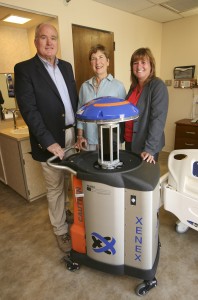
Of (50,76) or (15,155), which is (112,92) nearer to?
(50,76)

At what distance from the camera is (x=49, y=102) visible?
1.59m

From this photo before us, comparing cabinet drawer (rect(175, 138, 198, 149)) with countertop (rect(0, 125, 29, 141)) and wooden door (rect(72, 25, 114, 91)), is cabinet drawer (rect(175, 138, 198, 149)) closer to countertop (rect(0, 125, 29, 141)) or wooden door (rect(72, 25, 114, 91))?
wooden door (rect(72, 25, 114, 91))

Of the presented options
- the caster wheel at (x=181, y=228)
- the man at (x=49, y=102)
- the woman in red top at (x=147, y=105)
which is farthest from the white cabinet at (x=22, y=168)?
the caster wheel at (x=181, y=228)

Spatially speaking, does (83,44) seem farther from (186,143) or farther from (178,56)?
(186,143)

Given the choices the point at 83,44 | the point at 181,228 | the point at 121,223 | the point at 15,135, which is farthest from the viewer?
the point at 83,44

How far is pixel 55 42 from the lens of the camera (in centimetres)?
154

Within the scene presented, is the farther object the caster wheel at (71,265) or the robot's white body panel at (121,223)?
the caster wheel at (71,265)

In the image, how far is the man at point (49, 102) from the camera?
151 centimetres

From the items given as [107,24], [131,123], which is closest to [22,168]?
[131,123]

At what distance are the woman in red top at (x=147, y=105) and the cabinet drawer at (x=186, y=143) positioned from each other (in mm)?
2131

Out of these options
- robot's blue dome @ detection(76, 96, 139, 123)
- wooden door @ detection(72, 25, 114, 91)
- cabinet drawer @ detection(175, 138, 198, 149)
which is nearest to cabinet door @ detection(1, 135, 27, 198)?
wooden door @ detection(72, 25, 114, 91)

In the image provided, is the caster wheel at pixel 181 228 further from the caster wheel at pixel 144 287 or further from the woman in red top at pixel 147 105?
the woman in red top at pixel 147 105

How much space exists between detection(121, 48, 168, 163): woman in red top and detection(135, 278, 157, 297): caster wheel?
77cm

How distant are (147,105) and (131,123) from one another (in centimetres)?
20
